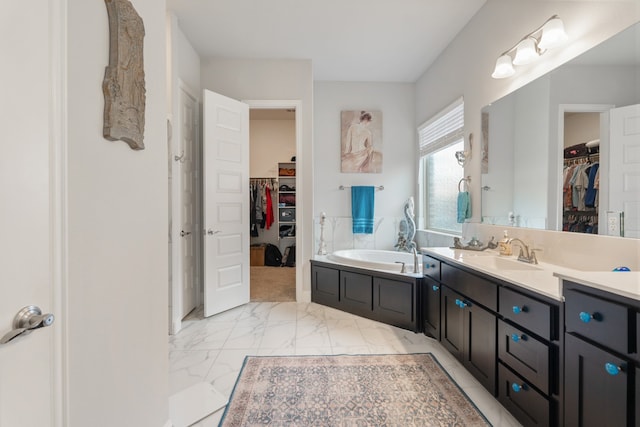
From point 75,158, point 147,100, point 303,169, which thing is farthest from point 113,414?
point 303,169

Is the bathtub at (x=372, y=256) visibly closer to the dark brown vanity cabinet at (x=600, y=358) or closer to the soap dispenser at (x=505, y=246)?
the soap dispenser at (x=505, y=246)

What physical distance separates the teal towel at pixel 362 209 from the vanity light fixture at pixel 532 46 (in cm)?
201

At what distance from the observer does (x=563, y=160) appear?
1.70 m

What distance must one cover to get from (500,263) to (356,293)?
1.45 meters

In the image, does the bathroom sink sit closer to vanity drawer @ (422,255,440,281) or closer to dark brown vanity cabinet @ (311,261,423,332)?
vanity drawer @ (422,255,440,281)

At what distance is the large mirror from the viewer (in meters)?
1.37

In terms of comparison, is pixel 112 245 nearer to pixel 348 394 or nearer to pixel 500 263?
pixel 348 394

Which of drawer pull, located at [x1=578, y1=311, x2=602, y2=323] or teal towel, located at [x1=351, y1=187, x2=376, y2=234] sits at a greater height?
teal towel, located at [x1=351, y1=187, x2=376, y2=234]

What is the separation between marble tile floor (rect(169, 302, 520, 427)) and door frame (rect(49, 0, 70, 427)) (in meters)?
1.01

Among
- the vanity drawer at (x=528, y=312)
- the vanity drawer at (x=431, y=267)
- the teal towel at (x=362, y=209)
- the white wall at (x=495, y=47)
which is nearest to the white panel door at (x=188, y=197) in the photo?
the teal towel at (x=362, y=209)

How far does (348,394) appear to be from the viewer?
68.3 inches

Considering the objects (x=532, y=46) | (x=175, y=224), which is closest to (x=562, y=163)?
(x=532, y=46)

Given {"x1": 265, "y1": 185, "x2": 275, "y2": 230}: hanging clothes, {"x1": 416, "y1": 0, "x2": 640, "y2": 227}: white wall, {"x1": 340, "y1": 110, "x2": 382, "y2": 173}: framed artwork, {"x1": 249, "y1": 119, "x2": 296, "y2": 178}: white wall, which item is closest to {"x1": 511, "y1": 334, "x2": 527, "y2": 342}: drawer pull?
{"x1": 416, "y1": 0, "x2": 640, "y2": 227}: white wall

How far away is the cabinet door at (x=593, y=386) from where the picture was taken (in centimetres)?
97
